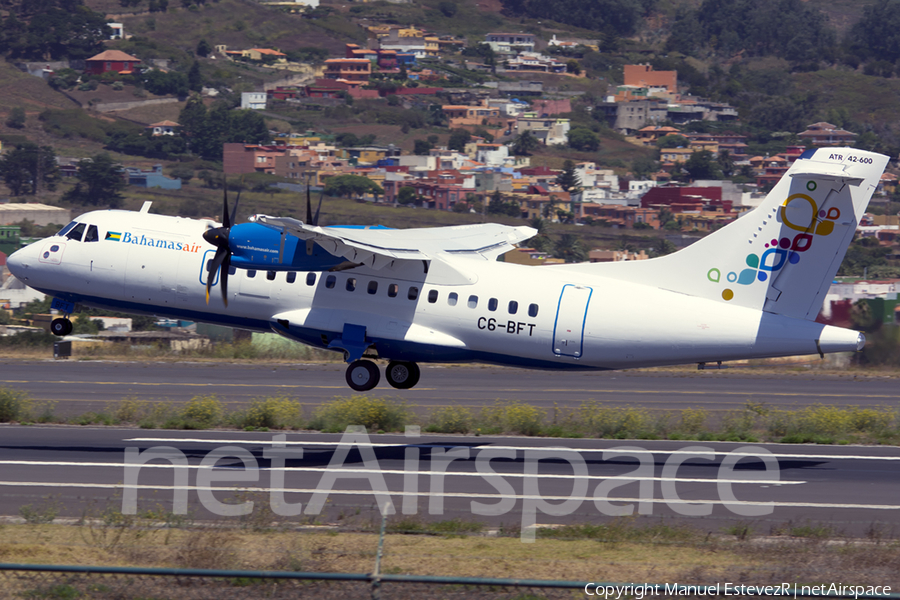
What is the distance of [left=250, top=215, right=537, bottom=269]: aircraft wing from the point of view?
25.7 meters

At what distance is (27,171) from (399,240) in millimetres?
163823

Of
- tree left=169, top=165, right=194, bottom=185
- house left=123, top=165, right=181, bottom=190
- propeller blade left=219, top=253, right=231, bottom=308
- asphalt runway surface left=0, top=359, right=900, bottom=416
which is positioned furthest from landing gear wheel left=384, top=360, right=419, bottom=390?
tree left=169, top=165, right=194, bottom=185

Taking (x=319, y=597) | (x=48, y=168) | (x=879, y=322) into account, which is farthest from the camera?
(x=48, y=168)

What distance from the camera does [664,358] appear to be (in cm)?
2725

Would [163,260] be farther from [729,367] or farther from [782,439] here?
[729,367]

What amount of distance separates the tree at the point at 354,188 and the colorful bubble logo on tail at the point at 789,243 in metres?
162

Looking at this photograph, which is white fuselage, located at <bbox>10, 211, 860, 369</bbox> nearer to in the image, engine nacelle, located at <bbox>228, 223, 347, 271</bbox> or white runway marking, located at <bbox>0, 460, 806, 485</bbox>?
engine nacelle, located at <bbox>228, 223, 347, 271</bbox>

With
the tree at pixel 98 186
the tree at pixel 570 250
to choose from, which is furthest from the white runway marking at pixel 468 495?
the tree at pixel 98 186

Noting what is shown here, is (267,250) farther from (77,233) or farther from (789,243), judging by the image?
(789,243)

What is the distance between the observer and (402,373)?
97.3ft

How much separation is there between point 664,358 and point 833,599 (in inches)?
620

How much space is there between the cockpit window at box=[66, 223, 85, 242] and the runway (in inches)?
229

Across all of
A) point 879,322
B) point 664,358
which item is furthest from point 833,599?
point 879,322

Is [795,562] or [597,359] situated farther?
[597,359]
